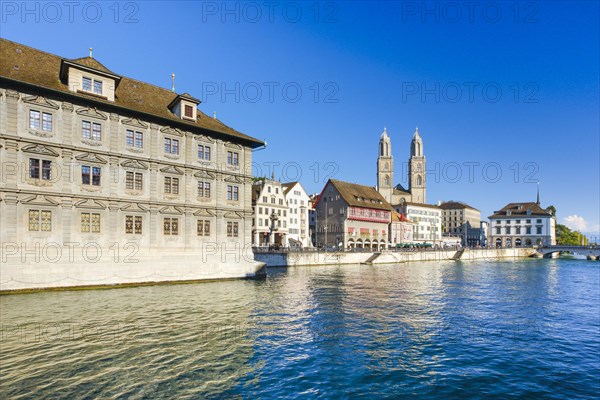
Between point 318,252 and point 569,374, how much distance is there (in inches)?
1730

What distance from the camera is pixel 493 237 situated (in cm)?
11969

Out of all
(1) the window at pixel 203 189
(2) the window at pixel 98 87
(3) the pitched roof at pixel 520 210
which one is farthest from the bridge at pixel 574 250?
(2) the window at pixel 98 87

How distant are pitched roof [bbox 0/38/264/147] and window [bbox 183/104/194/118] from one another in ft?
2.54

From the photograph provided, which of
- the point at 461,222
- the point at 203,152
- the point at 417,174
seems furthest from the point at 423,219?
the point at 203,152

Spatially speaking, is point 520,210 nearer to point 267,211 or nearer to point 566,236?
point 566,236

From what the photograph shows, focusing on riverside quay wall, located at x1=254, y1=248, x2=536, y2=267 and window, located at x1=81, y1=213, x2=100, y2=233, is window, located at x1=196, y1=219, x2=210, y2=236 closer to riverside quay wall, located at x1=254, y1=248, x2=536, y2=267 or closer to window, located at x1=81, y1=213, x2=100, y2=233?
window, located at x1=81, y1=213, x2=100, y2=233

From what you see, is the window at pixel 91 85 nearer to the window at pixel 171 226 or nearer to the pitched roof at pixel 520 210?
the window at pixel 171 226

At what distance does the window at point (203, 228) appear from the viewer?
32906 millimetres

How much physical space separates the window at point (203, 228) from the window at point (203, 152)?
17.9ft

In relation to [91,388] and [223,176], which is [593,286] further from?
[91,388]

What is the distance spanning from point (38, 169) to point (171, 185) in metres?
9.16

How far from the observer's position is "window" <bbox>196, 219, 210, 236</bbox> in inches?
1296

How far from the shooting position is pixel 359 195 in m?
82.4

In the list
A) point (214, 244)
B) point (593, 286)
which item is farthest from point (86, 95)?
point (593, 286)
